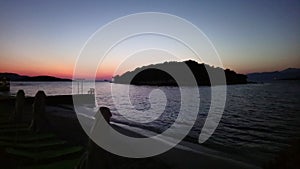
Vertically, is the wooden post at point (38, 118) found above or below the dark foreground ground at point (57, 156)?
Answer: above

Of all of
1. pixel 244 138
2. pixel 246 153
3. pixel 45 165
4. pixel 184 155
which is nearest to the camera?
pixel 45 165

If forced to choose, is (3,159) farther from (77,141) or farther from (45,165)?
(77,141)

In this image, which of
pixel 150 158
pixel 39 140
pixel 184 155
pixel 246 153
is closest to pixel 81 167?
pixel 150 158

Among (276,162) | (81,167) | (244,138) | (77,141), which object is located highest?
(276,162)

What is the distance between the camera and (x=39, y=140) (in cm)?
1374

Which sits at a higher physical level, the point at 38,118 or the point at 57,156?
the point at 38,118

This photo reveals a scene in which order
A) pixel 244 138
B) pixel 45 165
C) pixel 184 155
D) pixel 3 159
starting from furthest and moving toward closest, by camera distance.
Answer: pixel 244 138
pixel 184 155
pixel 3 159
pixel 45 165

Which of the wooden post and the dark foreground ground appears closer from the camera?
the dark foreground ground

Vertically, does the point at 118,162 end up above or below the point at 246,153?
above

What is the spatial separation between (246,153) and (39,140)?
47.2ft

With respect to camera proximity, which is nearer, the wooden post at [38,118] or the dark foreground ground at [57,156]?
the dark foreground ground at [57,156]

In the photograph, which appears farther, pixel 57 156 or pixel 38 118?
pixel 38 118

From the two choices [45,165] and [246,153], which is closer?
[45,165]

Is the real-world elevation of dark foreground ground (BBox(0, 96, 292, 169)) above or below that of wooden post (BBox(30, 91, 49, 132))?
below
